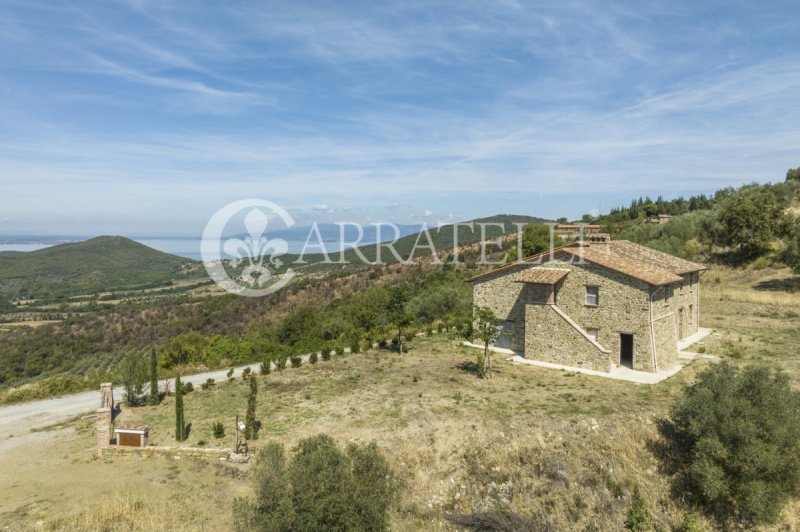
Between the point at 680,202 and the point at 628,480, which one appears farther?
the point at 680,202

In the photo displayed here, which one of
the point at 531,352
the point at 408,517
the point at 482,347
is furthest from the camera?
the point at 482,347

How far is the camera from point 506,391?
1719 cm

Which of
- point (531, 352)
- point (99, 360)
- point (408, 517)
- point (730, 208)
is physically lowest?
point (99, 360)

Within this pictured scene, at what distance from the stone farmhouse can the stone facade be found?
36 millimetres

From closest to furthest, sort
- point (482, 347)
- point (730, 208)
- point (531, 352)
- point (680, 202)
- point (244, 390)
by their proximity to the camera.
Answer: point (244, 390) < point (531, 352) < point (482, 347) < point (730, 208) < point (680, 202)

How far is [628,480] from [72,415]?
19.0 metres

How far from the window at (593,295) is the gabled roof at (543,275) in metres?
1.21

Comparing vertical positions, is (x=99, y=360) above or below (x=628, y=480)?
below

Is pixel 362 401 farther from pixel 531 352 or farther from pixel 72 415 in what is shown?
pixel 72 415

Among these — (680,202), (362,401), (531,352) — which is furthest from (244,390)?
(680,202)

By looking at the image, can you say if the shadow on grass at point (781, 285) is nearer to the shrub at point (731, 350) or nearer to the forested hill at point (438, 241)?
the shrub at point (731, 350)

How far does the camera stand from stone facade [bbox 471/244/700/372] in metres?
18.8

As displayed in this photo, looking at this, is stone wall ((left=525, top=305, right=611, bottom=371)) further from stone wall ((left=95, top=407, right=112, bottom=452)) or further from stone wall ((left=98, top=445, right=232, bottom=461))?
stone wall ((left=95, top=407, right=112, bottom=452))

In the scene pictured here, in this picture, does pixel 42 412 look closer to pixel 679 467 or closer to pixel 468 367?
pixel 468 367
